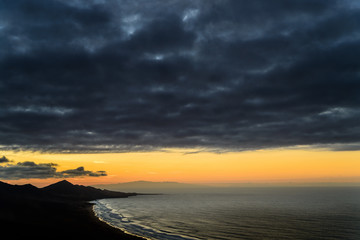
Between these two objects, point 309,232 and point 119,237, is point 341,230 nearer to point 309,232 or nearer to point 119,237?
point 309,232

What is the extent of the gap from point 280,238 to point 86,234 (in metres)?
40.2

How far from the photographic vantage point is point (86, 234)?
51531mm

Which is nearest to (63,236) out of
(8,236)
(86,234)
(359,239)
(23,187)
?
(86,234)

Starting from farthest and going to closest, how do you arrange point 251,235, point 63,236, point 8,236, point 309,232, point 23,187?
point 23,187 → point 309,232 → point 251,235 → point 63,236 → point 8,236

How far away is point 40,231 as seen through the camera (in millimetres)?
50969

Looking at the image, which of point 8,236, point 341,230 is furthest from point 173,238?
point 341,230

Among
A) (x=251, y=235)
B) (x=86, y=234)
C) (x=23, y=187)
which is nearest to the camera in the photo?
(x=86, y=234)

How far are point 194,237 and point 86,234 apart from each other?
2198cm

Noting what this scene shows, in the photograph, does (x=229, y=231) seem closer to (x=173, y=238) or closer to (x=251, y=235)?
(x=251, y=235)

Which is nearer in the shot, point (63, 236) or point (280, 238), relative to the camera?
point (63, 236)

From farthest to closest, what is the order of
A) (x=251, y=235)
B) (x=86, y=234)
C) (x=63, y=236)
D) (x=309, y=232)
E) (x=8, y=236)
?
1. (x=309, y=232)
2. (x=251, y=235)
3. (x=86, y=234)
4. (x=63, y=236)
5. (x=8, y=236)

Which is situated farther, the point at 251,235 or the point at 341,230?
the point at 341,230

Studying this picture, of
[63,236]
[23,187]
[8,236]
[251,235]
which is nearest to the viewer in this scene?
[8,236]

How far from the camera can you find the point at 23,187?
200m
